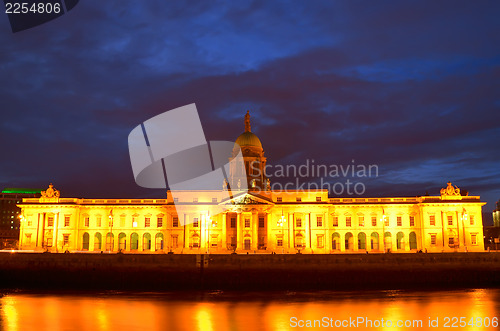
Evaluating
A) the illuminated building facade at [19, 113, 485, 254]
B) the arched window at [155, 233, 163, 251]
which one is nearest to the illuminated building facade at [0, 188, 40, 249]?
the illuminated building facade at [19, 113, 485, 254]

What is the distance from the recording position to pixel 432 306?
43.9 m

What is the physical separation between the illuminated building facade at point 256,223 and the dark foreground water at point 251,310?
33046 millimetres

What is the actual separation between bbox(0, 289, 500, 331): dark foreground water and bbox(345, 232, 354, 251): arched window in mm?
35436

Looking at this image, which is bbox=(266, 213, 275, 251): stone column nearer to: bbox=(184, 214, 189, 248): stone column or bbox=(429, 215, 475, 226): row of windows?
bbox=(184, 214, 189, 248): stone column

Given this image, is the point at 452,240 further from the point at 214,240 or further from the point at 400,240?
the point at 214,240

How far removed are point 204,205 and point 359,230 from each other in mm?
27082

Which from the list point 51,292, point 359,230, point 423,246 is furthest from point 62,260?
point 423,246

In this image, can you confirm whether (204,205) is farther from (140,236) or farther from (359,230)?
(359,230)

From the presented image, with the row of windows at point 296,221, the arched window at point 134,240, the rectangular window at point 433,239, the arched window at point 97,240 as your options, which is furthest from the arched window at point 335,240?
the arched window at point 97,240

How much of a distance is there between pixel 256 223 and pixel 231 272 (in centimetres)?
2823

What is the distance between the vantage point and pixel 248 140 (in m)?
101

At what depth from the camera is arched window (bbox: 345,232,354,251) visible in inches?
3472

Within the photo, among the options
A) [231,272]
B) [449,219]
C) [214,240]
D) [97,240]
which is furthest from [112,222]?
[449,219]

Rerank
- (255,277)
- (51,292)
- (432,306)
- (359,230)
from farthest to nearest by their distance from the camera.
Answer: (359,230), (255,277), (51,292), (432,306)
